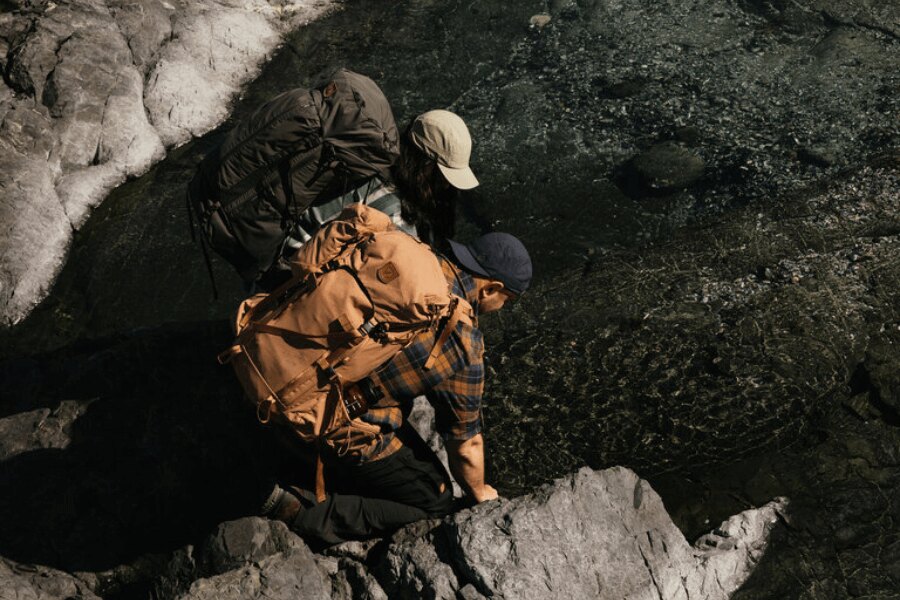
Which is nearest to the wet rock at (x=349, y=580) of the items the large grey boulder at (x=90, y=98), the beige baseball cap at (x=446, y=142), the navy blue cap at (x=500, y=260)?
the navy blue cap at (x=500, y=260)

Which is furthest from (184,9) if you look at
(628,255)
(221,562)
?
(221,562)

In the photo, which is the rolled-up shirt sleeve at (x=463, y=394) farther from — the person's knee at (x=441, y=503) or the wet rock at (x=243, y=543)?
the wet rock at (x=243, y=543)

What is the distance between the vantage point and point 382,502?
516 cm

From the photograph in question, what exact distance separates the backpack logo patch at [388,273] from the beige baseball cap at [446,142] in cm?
95

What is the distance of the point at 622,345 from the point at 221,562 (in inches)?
140

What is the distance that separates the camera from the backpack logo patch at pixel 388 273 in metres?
4.04

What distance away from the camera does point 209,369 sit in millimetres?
6273

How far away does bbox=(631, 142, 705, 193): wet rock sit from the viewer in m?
9.30

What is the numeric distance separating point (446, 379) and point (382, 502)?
109 centimetres

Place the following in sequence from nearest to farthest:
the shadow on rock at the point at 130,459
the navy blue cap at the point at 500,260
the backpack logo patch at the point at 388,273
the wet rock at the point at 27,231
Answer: the backpack logo patch at the point at 388,273, the navy blue cap at the point at 500,260, the shadow on rock at the point at 130,459, the wet rock at the point at 27,231

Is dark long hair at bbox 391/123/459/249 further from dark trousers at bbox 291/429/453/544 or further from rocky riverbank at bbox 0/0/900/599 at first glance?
rocky riverbank at bbox 0/0/900/599

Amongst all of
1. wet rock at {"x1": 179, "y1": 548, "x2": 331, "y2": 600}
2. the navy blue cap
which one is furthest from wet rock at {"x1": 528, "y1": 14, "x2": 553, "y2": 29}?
wet rock at {"x1": 179, "y1": 548, "x2": 331, "y2": 600}

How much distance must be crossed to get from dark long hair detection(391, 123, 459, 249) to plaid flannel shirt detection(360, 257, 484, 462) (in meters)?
0.43

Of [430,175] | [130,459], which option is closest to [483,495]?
[430,175]
